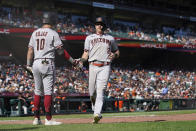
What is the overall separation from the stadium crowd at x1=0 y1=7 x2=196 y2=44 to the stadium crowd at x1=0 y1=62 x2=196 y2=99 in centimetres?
320

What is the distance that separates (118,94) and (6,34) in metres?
9.54

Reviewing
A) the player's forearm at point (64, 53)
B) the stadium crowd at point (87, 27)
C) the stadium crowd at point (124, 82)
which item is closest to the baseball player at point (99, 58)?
the player's forearm at point (64, 53)

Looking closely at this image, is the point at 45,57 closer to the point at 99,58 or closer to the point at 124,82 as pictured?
the point at 99,58

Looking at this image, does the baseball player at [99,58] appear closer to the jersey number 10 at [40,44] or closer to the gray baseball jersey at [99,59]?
the gray baseball jersey at [99,59]

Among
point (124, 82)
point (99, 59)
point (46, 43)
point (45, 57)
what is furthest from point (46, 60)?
point (124, 82)

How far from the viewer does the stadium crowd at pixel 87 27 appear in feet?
87.4

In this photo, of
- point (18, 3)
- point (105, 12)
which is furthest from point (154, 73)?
point (18, 3)

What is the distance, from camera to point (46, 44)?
6.77 metres

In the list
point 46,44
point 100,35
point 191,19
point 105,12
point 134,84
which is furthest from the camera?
point 191,19

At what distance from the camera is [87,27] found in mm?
31203

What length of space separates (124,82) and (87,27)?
7228 mm

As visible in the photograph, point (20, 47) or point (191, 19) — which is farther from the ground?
point (191, 19)

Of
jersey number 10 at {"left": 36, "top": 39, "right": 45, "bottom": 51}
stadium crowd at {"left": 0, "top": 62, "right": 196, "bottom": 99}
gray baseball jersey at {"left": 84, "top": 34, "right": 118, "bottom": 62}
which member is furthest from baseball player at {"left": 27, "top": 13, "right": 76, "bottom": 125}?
stadium crowd at {"left": 0, "top": 62, "right": 196, "bottom": 99}

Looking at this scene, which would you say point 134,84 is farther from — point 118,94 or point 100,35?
point 100,35
